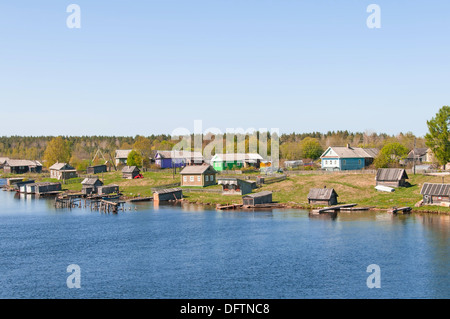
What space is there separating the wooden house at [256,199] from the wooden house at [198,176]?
20.4 metres

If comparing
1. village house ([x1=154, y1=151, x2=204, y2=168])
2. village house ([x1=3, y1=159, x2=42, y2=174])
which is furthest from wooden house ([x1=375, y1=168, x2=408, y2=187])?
village house ([x1=3, y1=159, x2=42, y2=174])

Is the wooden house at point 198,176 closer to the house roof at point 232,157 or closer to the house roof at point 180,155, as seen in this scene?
the house roof at point 232,157

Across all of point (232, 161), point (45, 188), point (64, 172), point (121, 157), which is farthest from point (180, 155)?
point (45, 188)

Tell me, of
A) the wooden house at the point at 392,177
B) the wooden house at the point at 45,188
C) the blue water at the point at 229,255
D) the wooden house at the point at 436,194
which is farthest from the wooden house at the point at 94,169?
the wooden house at the point at 436,194

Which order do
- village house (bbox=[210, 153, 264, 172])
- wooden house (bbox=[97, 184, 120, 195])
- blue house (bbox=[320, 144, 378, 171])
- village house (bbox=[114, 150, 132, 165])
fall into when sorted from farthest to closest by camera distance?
village house (bbox=[114, 150, 132, 165]) < village house (bbox=[210, 153, 264, 172]) < blue house (bbox=[320, 144, 378, 171]) < wooden house (bbox=[97, 184, 120, 195])

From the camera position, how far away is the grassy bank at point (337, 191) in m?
74.2

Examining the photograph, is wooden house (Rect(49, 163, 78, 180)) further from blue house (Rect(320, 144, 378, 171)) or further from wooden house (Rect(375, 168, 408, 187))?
wooden house (Rect(375, 168, 408, 187))

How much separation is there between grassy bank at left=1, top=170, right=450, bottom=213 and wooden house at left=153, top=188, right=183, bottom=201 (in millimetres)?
1591

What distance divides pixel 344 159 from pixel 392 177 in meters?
26.9

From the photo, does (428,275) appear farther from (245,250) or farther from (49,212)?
(49,212)

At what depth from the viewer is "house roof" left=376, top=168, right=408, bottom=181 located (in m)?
80.8

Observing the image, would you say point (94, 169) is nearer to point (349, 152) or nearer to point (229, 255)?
point (349, 152)

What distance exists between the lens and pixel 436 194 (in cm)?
6794
